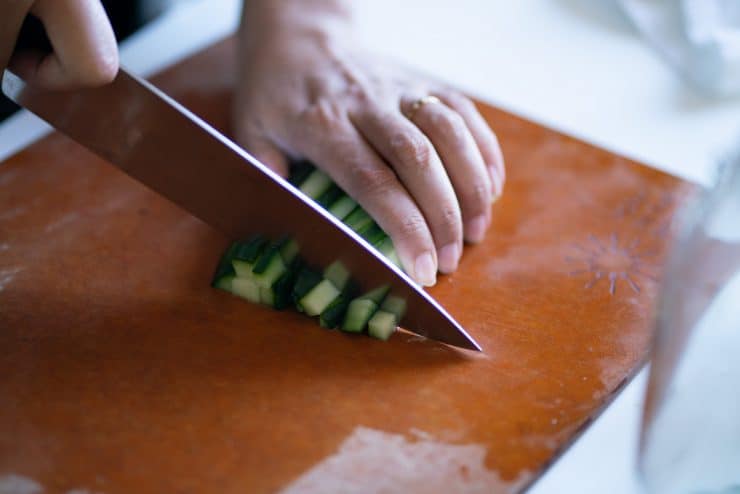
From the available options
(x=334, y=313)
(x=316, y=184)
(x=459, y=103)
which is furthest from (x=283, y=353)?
(x=459, y=103)

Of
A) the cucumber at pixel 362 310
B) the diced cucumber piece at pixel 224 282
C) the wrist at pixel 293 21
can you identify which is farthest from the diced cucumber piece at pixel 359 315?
the wrist at pixel 293 21

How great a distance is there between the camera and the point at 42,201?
1.66m

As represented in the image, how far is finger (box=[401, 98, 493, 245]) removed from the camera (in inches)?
61.3

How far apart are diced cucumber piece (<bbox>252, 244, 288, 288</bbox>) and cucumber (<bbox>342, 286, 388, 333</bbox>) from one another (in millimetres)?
132

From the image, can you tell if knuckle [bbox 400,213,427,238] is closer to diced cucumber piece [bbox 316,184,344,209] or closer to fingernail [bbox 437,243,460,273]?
fingernail [bbox 437,243,460,273]

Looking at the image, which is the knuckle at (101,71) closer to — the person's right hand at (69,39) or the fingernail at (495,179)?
the person's right hand at (69,39)

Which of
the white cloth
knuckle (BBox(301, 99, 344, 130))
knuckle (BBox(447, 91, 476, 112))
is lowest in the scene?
knuckle (BBox(301, 99, 344, 130))

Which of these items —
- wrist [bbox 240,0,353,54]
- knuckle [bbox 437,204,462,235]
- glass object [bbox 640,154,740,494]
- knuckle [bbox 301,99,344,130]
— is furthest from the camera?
wrist [bbox 240,0,353,54]

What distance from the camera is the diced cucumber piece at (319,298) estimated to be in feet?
4.68

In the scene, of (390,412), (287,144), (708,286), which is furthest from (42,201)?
(708,286)

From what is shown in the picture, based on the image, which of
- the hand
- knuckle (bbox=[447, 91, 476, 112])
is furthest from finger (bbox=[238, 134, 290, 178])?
knuckle (bbox=[447, 91, 476, 112])

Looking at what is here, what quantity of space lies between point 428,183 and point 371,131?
171 millimetres

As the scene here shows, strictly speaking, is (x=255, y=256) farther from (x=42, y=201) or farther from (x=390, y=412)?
(x=42, y=201)

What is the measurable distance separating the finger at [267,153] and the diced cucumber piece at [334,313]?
13.9 inches
